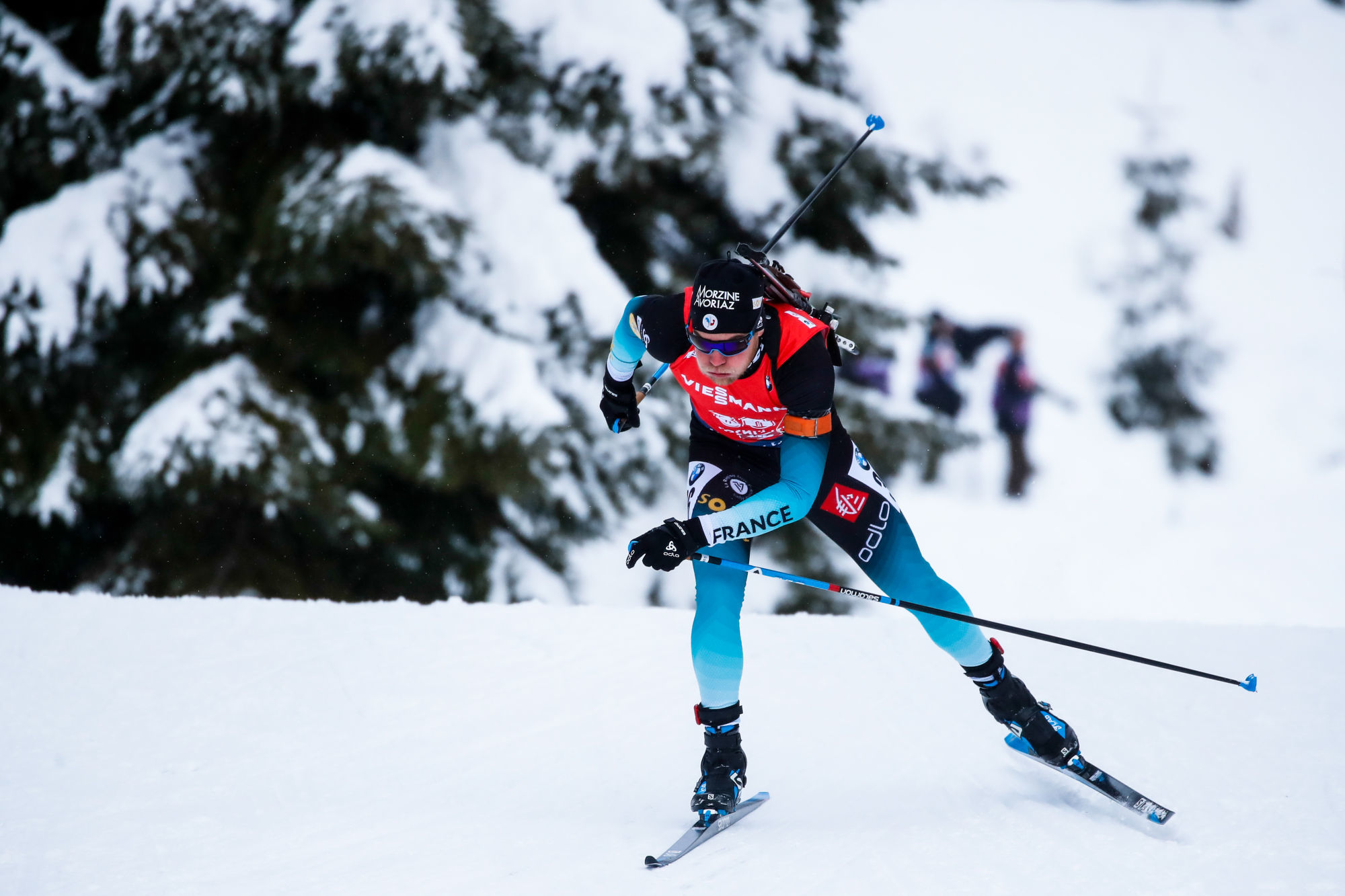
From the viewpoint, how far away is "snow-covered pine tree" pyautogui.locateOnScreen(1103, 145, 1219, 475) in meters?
16.3

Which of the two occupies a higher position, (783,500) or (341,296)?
(341,296)

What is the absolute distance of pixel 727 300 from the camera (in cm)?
288

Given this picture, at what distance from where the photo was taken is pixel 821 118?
7.86m

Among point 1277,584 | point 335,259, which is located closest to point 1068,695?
point 335,259

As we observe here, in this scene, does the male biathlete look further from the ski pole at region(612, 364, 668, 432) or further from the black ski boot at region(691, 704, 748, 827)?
the ski pole at region(612, 364, 668, 432)

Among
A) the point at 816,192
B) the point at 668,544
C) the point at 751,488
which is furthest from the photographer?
the point at 816,192

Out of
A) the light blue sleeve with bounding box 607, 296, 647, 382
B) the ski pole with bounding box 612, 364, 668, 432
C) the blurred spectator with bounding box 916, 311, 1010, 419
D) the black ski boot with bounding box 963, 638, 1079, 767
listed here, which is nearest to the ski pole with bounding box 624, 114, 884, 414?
the ski pole with bounding box 612, 364, 668, 432

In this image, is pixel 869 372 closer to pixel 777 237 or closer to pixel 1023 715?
pixel 777 237

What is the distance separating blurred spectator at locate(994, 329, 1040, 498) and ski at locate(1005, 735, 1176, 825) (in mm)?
8713

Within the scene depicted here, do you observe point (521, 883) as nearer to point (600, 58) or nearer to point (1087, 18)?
point (600, 58)

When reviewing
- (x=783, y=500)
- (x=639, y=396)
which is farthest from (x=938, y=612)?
(x=639, y=396)

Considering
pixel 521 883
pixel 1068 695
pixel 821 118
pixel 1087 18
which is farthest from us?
pixel 1087 18

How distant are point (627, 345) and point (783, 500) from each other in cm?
74

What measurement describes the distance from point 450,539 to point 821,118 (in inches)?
154
